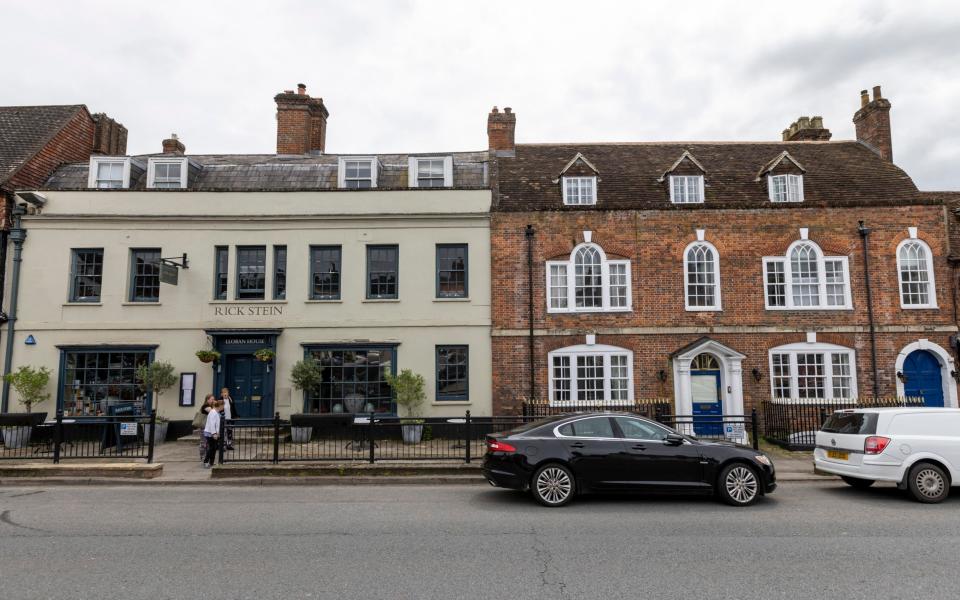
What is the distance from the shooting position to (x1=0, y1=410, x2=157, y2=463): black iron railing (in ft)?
42.5

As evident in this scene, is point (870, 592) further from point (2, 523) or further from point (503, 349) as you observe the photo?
point (503, 349)

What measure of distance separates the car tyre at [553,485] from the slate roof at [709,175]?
10590mm

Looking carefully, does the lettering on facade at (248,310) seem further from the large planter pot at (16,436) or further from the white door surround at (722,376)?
the white door surround at (722,376)

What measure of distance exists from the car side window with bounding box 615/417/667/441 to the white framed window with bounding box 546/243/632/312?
326 inches

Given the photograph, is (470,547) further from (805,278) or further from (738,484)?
(805,278)

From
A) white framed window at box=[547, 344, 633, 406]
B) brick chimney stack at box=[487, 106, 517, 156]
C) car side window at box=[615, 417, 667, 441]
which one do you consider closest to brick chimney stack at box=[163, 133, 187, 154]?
brick chimney stack at box=[487, 106, 517, 156]

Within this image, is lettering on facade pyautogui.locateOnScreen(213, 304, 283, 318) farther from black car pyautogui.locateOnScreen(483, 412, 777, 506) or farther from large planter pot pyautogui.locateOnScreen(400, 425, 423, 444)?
black car pyautogui.locateOnScreen(483, 412, 777, 506)

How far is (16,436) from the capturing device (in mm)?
15547

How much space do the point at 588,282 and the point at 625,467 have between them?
9.36 meters

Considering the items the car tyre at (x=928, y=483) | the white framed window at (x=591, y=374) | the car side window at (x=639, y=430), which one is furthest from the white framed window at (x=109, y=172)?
the car tyre at (x=928, y=483)

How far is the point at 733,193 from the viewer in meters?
19.1

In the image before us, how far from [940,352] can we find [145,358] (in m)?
24.9

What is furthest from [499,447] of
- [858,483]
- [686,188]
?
[686,188]

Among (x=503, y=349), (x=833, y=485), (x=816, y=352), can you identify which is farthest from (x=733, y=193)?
(x=833, y=485)
